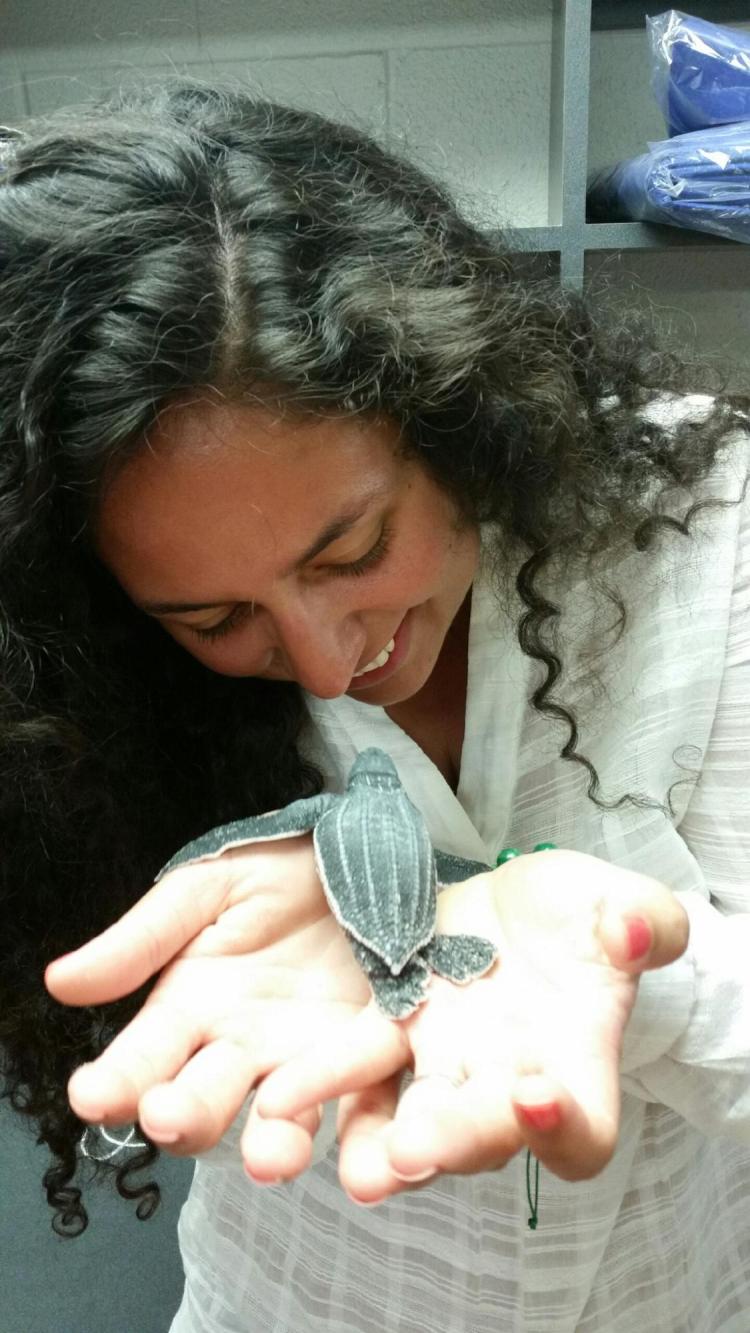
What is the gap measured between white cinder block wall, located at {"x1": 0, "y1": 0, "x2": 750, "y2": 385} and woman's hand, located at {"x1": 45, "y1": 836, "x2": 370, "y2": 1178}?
4.06ft

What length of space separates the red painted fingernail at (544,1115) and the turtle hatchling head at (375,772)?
0.96 feet

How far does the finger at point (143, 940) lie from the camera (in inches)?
17.0

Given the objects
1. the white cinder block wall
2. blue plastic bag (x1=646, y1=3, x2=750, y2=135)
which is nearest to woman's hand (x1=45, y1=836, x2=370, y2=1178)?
blue plastic bag (x1=646, y1=3, x2=750, y2=135)

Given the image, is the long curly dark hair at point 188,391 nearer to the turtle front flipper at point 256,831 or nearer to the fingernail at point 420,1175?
the turtle front flipper at point 256,831

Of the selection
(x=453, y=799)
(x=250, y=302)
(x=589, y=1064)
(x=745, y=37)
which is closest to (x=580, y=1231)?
(x=453, y=799)

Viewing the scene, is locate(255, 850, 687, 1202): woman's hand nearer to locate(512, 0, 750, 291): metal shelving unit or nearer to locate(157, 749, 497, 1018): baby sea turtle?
locate(157, 749, 497, 1018): baby sea turtle

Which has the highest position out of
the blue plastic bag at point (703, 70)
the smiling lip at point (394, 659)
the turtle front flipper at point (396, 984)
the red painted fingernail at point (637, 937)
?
the blue plastic bag at point (703, 70)

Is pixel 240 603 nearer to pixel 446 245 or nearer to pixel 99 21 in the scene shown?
pixel 446 245

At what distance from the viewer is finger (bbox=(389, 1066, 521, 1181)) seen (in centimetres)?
36

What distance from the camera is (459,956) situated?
507 millimetres

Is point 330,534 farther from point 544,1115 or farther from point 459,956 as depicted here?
point 544,1115

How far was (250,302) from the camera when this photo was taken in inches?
24.7

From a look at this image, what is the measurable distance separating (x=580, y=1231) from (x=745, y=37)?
129 cm

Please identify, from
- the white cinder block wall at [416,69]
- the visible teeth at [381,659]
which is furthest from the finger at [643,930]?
the white cinder block wall at [416,69]
